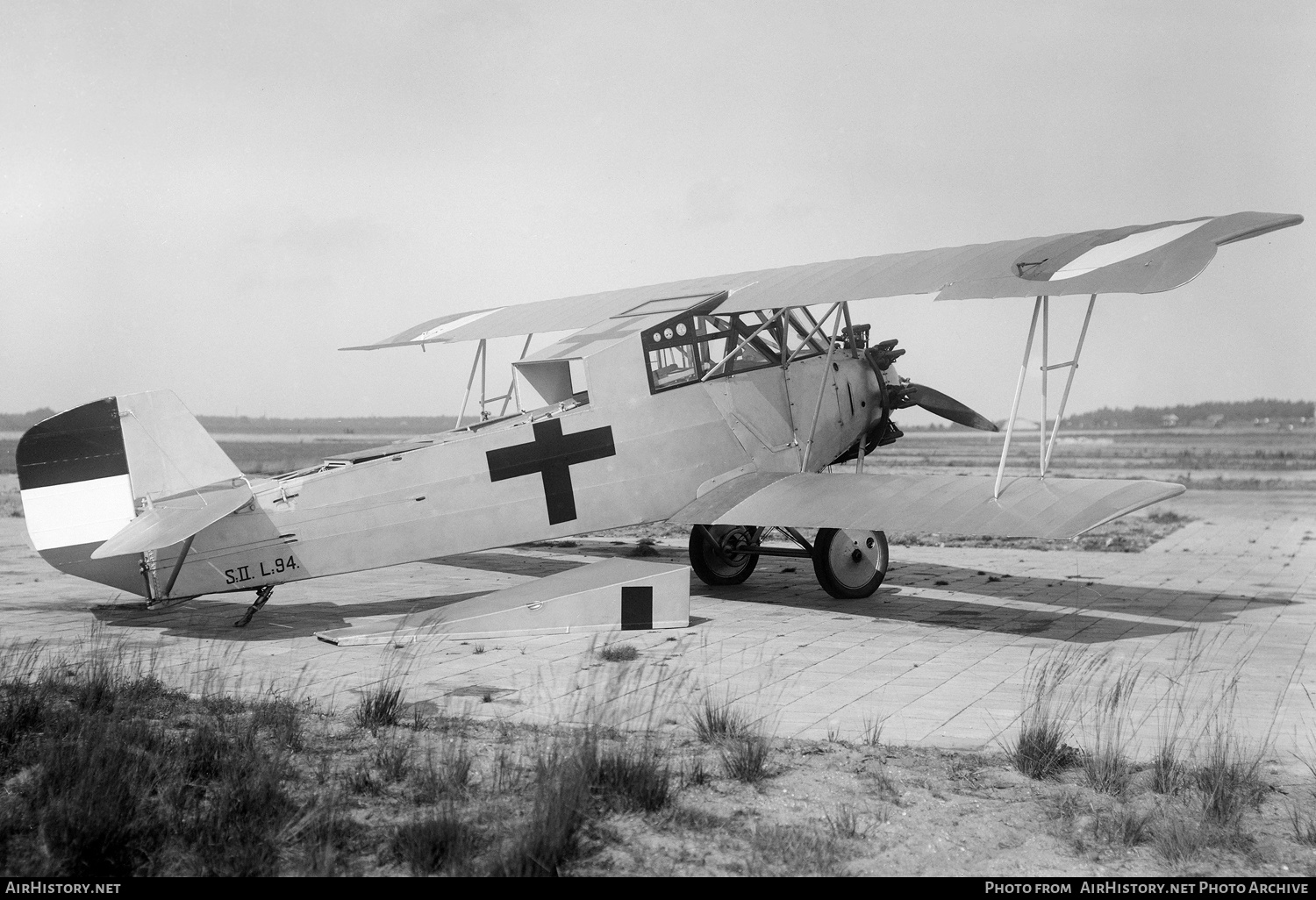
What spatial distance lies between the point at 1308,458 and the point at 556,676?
5720cm

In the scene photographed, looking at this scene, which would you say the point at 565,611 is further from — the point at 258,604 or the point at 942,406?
the point at 942,406

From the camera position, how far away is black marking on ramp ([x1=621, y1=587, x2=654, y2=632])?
925cm

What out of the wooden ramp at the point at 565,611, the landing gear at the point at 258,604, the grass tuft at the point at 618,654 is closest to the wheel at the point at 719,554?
the wooden ramp at the point at 565,611

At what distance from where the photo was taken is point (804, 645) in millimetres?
8820

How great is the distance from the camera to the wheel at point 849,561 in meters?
11.1

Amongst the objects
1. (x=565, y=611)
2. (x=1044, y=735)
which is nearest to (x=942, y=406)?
(x=565, y=611)

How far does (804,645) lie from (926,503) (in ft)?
5.72

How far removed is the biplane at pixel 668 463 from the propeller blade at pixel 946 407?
0.06 metres

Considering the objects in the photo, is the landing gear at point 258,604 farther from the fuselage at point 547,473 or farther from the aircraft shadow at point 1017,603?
the aircraft shadow at point 1017,603

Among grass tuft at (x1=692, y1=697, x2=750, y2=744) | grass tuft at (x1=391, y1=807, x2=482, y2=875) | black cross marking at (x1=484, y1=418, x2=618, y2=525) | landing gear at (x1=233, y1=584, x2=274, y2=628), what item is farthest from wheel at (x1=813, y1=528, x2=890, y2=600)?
grass tuft at (x1=391, y1=807, x2=482, y2=875)

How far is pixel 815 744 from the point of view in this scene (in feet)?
18.7

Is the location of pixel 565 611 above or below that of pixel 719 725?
above

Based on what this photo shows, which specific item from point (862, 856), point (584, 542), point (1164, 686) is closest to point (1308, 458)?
point (584, 542)

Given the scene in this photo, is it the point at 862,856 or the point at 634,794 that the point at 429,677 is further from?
the point at 862,856
